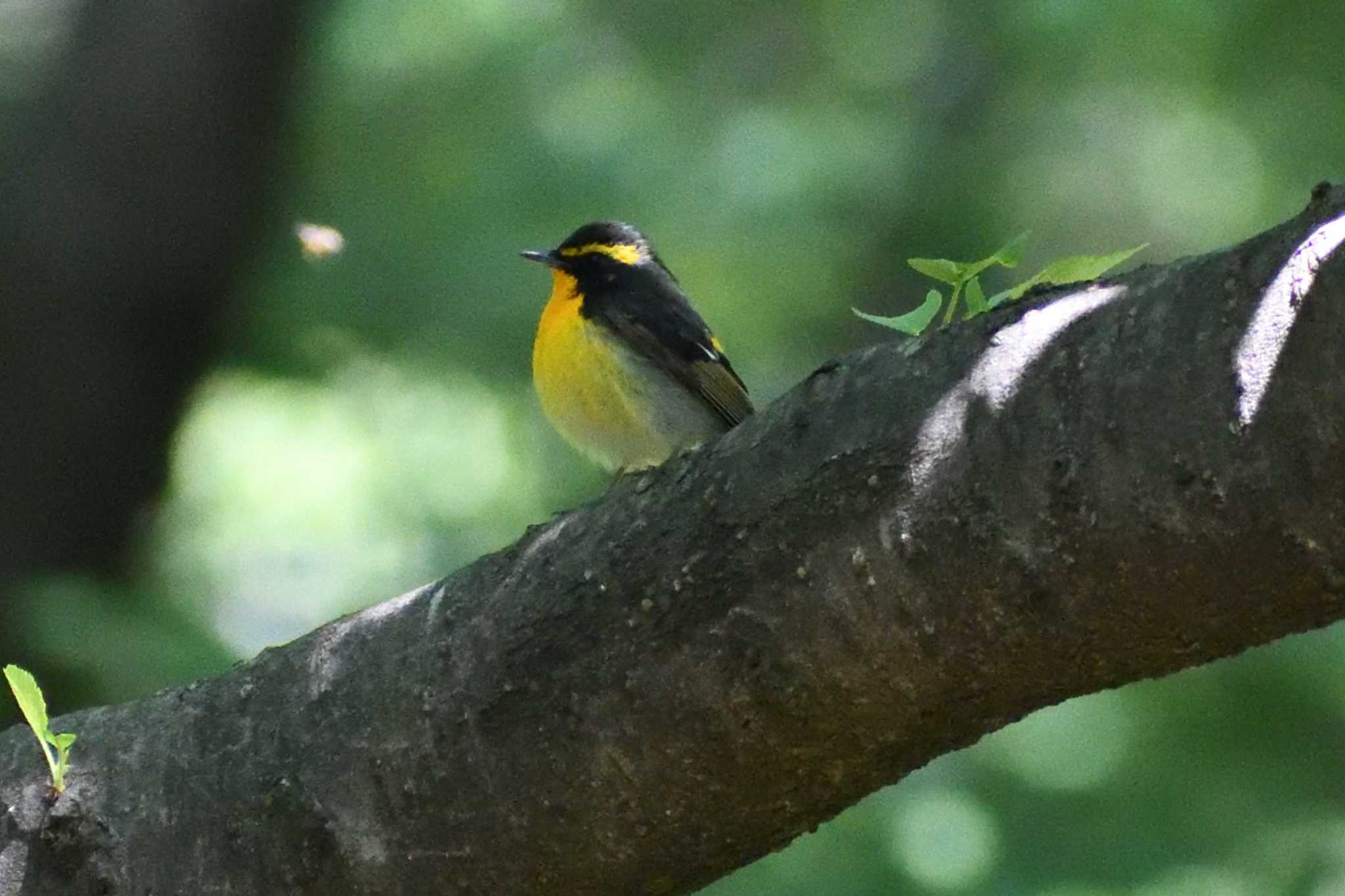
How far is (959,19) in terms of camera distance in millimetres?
8664

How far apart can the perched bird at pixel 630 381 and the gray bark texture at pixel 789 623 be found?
120 inches

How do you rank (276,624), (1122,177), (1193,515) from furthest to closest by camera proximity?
(1122,177) → (276,624) → (1193,515)

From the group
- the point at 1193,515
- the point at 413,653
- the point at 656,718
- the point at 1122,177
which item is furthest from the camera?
the point at 1122,177

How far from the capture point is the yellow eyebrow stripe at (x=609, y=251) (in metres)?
6.00

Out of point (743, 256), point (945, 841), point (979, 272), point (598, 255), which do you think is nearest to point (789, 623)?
point (979, 272)

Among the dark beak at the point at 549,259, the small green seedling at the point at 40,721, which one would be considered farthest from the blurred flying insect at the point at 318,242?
the small green seedling at the point at 40,721

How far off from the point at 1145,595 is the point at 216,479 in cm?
780

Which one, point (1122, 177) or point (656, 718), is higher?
point (1122, 177)

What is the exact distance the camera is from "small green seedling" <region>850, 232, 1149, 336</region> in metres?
2.18

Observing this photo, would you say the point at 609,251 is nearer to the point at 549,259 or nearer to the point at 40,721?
the point at 549,259

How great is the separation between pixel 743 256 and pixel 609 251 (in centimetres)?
195

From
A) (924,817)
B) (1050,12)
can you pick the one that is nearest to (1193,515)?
(924,817)

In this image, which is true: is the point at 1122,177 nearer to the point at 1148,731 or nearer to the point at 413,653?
the point at 1148,731

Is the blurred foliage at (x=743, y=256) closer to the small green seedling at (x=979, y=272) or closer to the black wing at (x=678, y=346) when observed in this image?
the black wing at (x=678, y=346)
